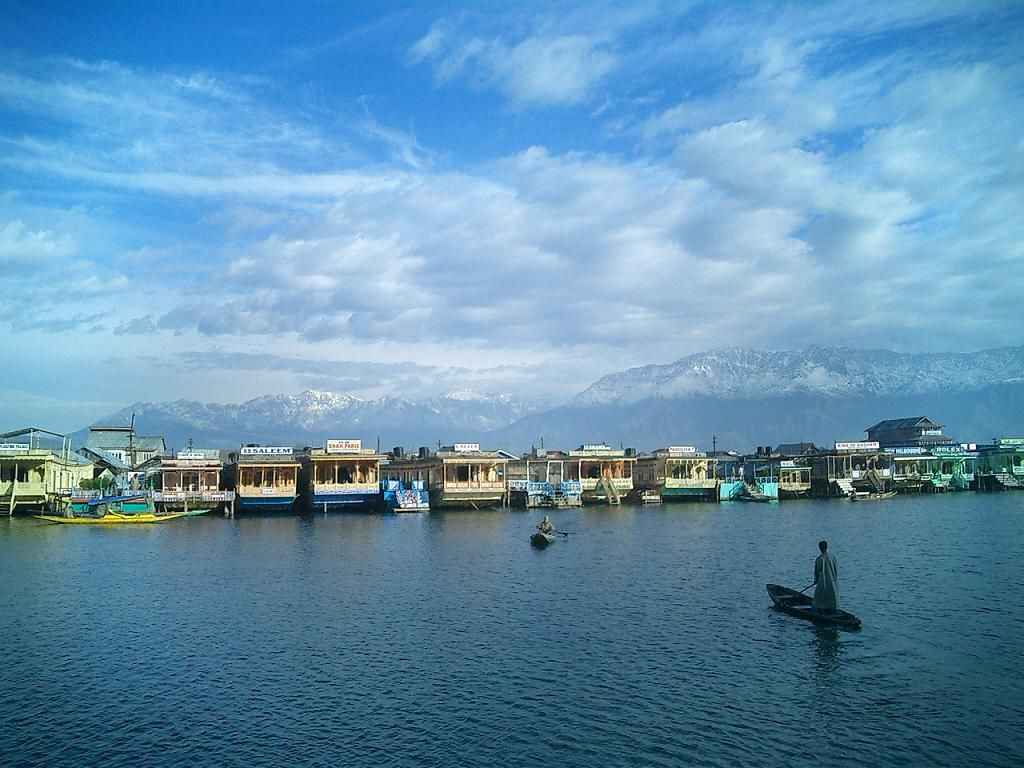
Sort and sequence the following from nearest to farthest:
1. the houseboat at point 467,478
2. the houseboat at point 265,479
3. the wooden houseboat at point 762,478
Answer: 1. the houseboat at point 265,479
2. the houseboat at point 467,478
3. the wooden houseboat at point 762,478

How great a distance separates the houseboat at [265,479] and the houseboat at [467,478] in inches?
599

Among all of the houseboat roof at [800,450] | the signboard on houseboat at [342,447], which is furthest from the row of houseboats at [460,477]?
the houseboat roof at [800,450]

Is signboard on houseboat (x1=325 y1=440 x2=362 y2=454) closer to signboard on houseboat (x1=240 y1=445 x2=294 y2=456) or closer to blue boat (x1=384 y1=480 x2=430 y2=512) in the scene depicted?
signboard on houseboat (x1=240 y1=445 x2=294 y2=456)

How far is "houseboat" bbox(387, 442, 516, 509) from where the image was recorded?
275 feet

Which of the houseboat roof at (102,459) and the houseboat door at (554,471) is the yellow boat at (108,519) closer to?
→ the houseboat roof at (102,459)

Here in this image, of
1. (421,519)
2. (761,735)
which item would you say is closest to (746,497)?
(421,519)

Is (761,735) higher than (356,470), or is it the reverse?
(356,470)

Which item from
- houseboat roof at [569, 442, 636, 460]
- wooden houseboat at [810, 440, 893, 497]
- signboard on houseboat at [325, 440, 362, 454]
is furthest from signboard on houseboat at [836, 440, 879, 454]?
signboard on houseboat at [325, 440, 362, 454]

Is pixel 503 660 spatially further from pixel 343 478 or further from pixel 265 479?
pixel 265 479

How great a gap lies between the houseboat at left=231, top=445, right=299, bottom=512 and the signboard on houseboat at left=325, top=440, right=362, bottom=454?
3.75m

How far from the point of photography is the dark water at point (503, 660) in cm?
1952

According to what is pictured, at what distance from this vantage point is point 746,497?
327 ft

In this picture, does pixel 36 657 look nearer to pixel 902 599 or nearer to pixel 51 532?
pixel 902 599

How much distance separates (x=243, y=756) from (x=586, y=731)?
8510 millimetres
